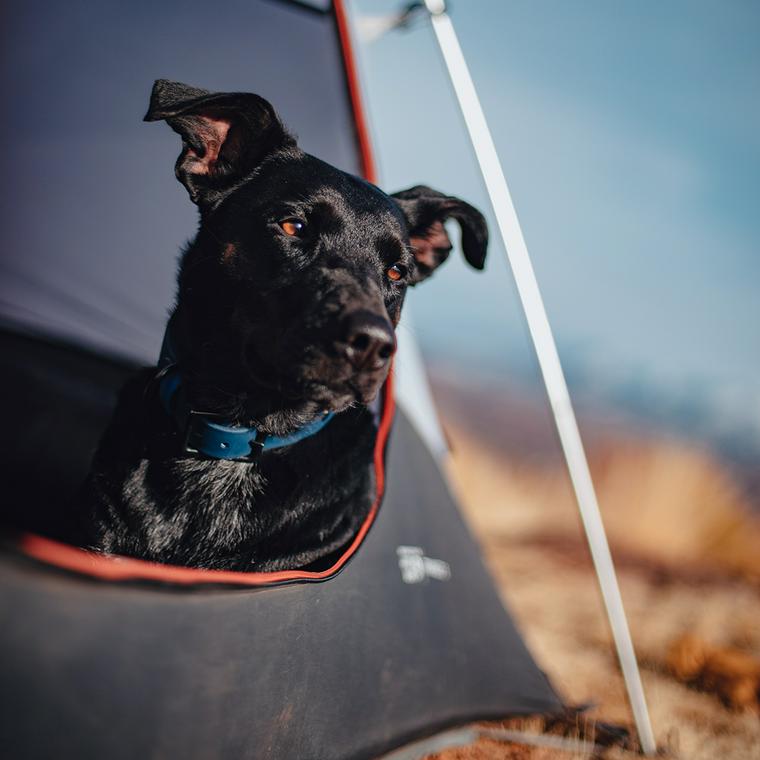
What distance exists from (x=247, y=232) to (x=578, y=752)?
6.19ft

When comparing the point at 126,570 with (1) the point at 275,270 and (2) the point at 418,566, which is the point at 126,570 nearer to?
(1) the point at 275,270

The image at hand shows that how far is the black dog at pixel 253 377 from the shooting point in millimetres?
1614

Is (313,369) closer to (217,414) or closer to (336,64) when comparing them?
(217,414)

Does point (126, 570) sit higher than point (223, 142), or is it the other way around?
point (223, 142)

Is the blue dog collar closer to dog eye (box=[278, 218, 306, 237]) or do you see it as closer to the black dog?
the black dog

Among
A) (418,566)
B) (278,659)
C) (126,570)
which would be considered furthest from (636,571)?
(126,570)

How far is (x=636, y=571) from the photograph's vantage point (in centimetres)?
482

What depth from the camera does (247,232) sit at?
1.77 meters

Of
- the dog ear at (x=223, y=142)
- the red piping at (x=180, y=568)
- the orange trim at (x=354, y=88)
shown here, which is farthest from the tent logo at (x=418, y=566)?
the orange trim at (x=354, y=88)

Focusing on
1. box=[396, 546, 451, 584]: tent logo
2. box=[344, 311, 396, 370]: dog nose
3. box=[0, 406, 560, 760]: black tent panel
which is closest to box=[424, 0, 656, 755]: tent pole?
box=[0, 406, 560, 760]: black tent panel

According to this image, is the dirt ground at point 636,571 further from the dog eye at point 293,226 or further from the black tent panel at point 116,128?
the black tent panel at point 116,128

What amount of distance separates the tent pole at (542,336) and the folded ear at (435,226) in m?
0.24

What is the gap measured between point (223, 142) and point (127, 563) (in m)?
1.28

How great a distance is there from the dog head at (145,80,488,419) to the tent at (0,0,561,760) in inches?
18.6
